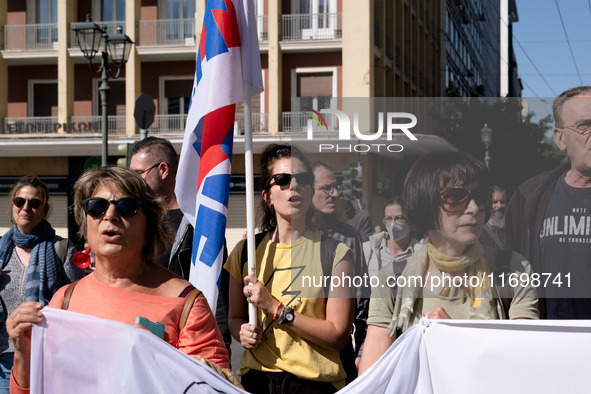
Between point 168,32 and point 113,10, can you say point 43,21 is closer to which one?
point 113,10

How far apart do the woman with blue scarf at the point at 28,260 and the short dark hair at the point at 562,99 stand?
9.27ft

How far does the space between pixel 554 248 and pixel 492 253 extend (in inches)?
10.4

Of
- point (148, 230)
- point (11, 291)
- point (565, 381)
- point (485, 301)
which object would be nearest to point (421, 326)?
point (485, 301)

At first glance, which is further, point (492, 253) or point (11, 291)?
point (11, 291)

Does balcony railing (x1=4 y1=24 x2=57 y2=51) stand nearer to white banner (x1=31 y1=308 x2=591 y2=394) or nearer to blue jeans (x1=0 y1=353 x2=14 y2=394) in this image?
blue jeans (x1=0 y1=353 x2=14 y2=394)

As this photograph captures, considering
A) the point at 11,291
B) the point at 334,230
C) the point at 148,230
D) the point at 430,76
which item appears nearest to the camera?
the point at 148,230

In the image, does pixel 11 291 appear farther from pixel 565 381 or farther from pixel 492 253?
pixel 565 381

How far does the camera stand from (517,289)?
3682mm

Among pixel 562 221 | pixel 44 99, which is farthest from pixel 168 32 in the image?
pixel 562 221

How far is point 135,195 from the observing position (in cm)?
333

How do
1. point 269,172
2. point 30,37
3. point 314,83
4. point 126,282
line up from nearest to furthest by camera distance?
point 126,282
point 269,172
point 314,83
point 30,37

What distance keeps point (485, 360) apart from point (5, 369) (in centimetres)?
260

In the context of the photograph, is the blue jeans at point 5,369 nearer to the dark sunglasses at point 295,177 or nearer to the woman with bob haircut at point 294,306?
the woman with bob haircut at point 294,306

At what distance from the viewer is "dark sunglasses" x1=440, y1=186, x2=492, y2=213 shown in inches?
145
